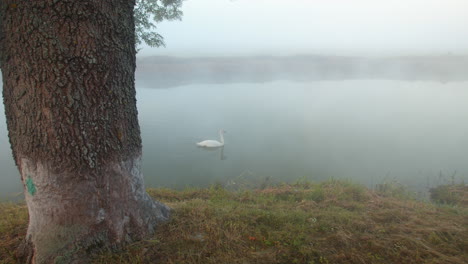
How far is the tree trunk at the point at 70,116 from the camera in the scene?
1813 millimetres

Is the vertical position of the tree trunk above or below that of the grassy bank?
above

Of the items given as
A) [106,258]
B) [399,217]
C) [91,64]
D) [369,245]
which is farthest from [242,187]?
[91,64]

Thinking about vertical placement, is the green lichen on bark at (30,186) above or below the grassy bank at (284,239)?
above

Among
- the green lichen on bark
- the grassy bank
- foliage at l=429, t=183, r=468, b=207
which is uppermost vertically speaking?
the green lichen on bark

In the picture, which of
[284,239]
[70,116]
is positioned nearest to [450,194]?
[284,239]

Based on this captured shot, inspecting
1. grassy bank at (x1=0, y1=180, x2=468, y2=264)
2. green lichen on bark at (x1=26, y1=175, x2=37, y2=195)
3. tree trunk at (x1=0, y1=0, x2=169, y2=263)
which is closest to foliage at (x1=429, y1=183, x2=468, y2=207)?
grassy bank at (x1=0, y1=180, x2=468, y2=264)

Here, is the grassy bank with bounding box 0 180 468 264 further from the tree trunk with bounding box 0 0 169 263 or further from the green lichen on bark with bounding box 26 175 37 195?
the green lichen on bark with bounding box 26 175 37 195

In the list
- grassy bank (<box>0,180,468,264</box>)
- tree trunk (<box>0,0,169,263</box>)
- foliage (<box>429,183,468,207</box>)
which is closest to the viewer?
tree trunk (<box>0,0,169,263</box>)

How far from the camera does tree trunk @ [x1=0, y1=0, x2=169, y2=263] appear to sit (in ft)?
5.95

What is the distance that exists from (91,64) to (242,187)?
497cm

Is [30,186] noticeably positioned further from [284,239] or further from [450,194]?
[450,194]

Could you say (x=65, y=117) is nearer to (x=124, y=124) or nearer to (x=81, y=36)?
(x=124, y=124)

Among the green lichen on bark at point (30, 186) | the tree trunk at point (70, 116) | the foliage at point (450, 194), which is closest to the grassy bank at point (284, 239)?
the tree trunk at point (70, 116)

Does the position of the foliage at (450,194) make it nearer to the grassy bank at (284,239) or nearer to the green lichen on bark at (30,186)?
the grassy bank at (284,239)
